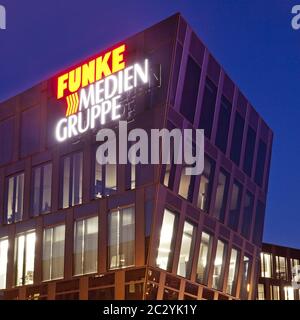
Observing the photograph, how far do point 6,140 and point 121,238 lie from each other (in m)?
15.0

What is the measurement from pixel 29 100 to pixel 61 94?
3925mm

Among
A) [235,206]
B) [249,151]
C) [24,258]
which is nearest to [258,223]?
[235,206]

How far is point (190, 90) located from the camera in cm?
3722

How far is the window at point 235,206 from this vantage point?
43.7 m

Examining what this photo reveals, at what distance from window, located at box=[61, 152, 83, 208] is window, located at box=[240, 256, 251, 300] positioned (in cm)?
1438

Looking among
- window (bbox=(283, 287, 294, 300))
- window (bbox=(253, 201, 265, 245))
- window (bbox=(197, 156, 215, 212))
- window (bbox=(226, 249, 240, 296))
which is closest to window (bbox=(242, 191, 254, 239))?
window (bbox=(253, 201, 265, 245))

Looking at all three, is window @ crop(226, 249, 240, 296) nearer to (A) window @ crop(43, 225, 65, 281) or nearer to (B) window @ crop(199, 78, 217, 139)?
(B) window @ crop(199, 78, 217, 139)

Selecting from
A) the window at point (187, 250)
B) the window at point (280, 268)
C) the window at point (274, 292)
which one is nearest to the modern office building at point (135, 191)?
the window at point (187, 250)

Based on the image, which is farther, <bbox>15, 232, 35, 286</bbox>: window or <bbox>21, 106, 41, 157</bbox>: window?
<bbox>21, 106, 41, 157</bbox>: window

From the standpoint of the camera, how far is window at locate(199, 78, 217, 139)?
39125 mm

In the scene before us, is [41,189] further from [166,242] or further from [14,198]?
[166,242]
